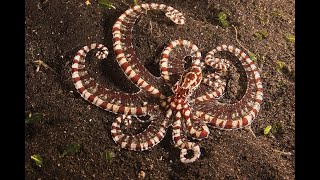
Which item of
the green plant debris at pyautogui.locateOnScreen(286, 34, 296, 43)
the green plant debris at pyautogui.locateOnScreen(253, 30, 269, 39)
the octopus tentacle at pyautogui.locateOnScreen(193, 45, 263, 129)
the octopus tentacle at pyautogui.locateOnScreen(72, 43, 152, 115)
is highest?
the green plant debris at pyautogui.locateOnScreen(286, 34, 296, 43)

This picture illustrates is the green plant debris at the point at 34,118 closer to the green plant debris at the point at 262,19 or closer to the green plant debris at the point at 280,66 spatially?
the green plant debris at the point at 280,66

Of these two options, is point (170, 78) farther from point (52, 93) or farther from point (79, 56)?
point (52, 93)

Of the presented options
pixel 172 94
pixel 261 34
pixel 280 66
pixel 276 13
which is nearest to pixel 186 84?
pixel 172 94

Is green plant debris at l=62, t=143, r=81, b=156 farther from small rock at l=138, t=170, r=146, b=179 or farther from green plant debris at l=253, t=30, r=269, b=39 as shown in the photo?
green plant debris at l=253, t=30, r=269, b=39

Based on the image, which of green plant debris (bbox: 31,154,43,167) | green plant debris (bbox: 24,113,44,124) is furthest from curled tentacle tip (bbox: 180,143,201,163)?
green plant debris (bbox: 24,113,44,124)

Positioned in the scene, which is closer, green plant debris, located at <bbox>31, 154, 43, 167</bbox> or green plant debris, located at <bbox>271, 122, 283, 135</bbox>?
green plant debris, located at <bbox>31, 154, 43, 167</bbox>

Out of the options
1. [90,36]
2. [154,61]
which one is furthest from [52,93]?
[154,61]

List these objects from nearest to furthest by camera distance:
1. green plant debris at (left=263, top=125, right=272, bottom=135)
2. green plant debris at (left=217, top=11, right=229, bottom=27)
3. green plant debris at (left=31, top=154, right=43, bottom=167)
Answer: green plant debris at (left=31, top=154, right=43, bottom=167) < green plant debris at (left=263, top=125, right=272, bottom=135) < green plant debris at (left=217, top=11, right=229, bottom=27)
